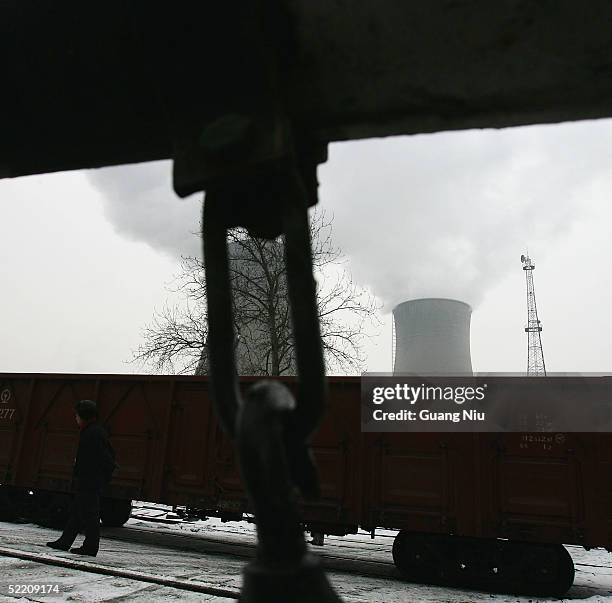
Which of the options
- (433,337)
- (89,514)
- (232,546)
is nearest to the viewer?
(89,514)

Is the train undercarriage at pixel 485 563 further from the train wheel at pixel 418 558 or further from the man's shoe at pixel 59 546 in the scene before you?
the man's shoe at pixel 59 546

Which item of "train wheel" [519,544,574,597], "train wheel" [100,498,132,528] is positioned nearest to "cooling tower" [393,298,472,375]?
"train wheel" [100,498,132,528]

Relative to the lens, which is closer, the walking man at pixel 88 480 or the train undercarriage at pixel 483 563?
the walking man at pixel 88 480

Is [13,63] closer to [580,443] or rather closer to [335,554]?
[580,443]

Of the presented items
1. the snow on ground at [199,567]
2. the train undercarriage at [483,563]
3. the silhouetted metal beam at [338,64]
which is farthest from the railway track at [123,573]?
the silhouetted metal beam at [338,64]

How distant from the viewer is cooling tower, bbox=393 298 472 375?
25531mm

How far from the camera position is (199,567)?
5566 mm

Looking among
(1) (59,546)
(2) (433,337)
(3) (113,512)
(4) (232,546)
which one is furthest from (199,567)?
(2) (433,337)

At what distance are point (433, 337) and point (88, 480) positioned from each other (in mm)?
22666

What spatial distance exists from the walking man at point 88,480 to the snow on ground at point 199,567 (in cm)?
21

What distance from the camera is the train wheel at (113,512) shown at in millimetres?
8664

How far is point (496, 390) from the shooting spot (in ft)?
20.5

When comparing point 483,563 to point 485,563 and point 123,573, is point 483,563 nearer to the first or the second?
point 485,563

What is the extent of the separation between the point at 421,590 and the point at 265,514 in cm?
583
